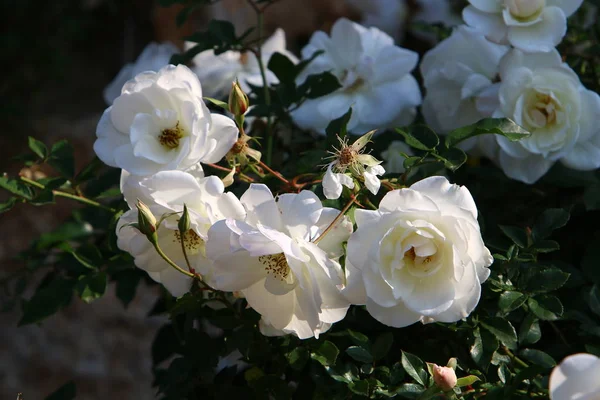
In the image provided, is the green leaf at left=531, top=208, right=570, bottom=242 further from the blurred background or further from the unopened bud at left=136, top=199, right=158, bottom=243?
the blurred background

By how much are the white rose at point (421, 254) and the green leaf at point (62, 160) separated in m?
0.38

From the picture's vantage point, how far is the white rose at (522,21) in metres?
0.70

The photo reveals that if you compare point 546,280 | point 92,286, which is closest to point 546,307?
point 546,280

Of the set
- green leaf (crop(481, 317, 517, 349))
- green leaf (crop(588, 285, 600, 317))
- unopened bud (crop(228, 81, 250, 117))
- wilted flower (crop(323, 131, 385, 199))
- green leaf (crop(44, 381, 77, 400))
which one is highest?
unopened bud (crop(228, 81, 250, 117))

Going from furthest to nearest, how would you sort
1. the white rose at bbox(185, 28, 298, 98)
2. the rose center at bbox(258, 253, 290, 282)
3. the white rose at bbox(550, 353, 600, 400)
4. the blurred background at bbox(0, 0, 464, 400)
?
1. the blurred background at bbox(0, 0, 464, 400)
2. the white rose at bbox(185, 28, 298, 98)
3. the rose center at bbox(258, 253, 290, 282)
4. the white rose at bbox(550, 353, 600, 400)

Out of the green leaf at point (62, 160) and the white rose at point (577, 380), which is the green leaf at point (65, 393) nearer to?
the green leaf at point (62, 160)

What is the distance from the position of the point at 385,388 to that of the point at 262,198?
0.63 ft

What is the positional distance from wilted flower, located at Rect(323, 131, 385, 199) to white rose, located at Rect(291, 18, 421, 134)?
27 cm

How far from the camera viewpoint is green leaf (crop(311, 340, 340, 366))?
0.57m

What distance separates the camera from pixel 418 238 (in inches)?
19.5

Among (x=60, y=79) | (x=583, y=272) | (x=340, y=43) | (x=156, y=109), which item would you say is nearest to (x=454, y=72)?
(x=340, y=43)

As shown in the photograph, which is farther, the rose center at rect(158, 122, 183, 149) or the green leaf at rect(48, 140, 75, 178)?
the green leaf at rect(48, 140, 75, 178)

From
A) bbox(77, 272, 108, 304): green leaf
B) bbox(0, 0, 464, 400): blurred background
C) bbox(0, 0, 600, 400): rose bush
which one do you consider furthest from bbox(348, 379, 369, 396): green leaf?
bbox(0, 0, 464, 400): blurred background

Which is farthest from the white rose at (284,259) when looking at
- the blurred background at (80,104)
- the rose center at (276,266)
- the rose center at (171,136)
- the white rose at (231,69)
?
the blurred background at (80,104)
